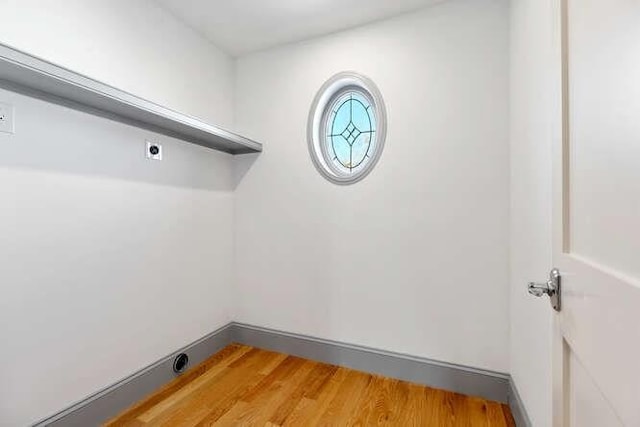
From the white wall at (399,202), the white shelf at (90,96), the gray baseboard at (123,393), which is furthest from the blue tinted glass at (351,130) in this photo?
the gray baseboard at (123,393)

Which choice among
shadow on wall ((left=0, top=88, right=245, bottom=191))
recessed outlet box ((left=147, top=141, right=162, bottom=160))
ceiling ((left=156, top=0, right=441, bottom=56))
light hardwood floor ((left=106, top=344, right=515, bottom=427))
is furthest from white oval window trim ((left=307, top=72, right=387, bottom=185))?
light hardwood floor ((left=106, top=344, right=515, bottom=427))

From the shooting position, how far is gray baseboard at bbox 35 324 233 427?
1395 millimetres

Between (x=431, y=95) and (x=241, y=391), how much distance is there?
2199 mm

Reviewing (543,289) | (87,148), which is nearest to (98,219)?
(87,148)

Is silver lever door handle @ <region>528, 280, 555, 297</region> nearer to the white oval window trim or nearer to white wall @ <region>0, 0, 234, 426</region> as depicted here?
the white oval window trim

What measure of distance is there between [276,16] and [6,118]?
1.59 metres

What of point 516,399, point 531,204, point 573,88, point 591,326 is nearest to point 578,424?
A: point 591,326

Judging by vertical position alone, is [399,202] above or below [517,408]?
above

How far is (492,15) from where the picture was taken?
172cm

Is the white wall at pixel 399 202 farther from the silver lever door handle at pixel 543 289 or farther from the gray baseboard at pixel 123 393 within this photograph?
the silver lever door handle at pixel 543 289

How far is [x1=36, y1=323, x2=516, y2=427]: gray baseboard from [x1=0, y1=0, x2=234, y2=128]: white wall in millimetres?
1664

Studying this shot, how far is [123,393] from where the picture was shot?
1.62m

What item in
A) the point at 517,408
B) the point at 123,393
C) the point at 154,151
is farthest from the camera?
the point at 154,151

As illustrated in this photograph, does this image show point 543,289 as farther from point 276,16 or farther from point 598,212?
point 276,16
